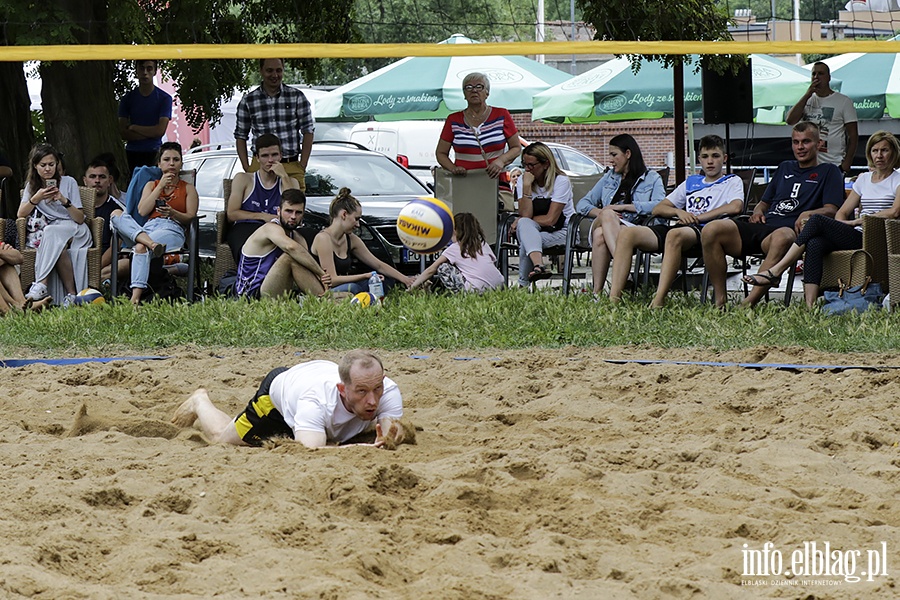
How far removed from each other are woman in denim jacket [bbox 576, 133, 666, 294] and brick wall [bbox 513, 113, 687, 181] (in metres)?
18.7

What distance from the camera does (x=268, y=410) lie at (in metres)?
5.31

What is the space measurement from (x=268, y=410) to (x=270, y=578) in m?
1.89

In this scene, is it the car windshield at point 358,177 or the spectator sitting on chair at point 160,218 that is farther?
the car windshield at point 358,177

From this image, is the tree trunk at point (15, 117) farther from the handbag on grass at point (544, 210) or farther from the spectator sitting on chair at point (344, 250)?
the handbag on grass at point (544, 210)

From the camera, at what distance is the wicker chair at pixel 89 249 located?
9859 millimetres

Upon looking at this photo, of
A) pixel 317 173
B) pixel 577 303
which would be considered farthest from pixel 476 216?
pixel 317 173

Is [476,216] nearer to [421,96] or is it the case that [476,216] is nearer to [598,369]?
[598,369]

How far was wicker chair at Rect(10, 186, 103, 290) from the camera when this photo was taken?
9859 mm

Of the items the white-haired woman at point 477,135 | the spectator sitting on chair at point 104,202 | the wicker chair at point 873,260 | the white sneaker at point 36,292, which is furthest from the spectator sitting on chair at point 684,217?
the white sneaker at point 36,292

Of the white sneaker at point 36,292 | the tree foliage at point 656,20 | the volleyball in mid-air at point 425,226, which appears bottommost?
the white sneaker at point 36,292

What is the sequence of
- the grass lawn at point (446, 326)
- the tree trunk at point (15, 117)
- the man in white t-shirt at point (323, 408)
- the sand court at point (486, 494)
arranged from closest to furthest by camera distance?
the sand court at point (486, 494) → the man in white t-shirt at point (323, 408) → the grass lawn at point (446, 326) → the tree trunk at point (15, 117)

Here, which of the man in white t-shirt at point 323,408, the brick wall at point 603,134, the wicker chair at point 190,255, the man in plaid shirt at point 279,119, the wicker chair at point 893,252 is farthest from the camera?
the brick wall at point 603,134

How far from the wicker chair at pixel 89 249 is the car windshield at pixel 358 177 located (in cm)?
282

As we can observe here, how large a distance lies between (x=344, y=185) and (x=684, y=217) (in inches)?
182
